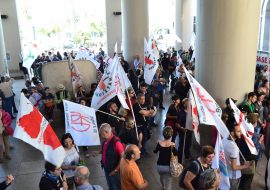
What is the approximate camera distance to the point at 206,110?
5371 millimetres

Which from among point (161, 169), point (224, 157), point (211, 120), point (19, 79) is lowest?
point (19, 79)

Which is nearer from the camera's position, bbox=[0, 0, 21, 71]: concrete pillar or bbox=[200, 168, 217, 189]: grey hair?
bbox=[200, 168, 217, 189]: grey hair

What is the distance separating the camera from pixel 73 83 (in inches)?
425

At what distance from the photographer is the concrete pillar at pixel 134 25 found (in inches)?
676

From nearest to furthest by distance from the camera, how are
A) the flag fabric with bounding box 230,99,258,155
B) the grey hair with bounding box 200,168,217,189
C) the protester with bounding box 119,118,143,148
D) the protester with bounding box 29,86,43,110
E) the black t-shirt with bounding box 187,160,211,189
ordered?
the grey hair with bounding box 200,168,217,189 < the black t-shirt with bounding box 187,160,211,189 < the flag fabric with bounding box 230,99,258,155 < the protester with bounding box 119,118,143,148 < the protester with bounding box 29,86,43,110

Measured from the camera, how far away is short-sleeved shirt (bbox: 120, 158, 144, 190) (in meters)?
4.25

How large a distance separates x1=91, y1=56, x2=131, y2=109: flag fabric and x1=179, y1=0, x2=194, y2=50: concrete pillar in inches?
669

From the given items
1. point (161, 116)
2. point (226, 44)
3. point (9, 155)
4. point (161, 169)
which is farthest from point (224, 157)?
point (161, 116)

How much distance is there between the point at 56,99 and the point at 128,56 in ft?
26.9

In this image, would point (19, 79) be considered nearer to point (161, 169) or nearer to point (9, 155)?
point (9, 155)

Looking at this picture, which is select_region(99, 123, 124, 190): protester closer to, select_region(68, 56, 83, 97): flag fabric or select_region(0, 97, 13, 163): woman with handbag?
select_region(0, 97, 13, 163): woman with handbag

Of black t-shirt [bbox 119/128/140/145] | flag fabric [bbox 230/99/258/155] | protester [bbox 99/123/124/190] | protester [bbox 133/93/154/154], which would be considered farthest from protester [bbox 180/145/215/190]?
protester [bbox 133/93/154/154]

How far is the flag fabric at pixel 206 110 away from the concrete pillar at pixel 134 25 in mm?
12308

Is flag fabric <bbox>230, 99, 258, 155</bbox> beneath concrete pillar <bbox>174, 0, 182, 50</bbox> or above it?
beneath
